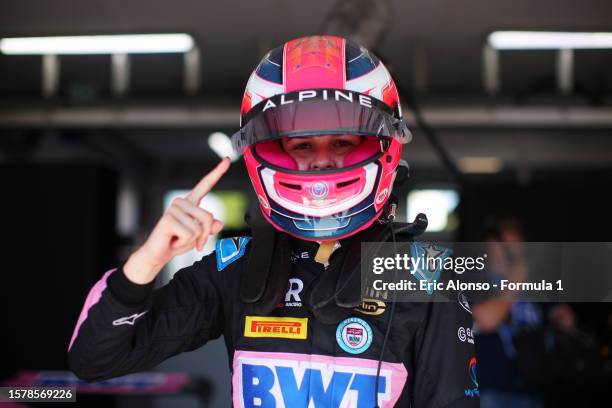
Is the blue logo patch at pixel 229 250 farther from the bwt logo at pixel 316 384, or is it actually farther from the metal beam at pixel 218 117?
the metal beam at pixel 218 117

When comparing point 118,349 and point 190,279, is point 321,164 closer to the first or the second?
point 190,279

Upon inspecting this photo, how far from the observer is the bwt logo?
4.37 feet

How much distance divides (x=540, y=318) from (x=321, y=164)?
3.70 metres

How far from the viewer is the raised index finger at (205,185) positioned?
4.17ft

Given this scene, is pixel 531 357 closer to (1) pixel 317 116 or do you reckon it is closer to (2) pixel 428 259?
(2) pixel 428 259

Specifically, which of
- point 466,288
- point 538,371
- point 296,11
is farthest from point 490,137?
point 466,288

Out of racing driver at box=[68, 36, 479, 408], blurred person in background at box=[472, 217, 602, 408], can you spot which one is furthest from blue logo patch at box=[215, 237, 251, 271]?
blurred person in background at box=[472, 217, 602, 408]

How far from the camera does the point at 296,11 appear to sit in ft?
17.9

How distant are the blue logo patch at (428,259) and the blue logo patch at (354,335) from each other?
6.2 inches

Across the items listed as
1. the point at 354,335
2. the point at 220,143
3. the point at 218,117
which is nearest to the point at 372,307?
the point at 354,335

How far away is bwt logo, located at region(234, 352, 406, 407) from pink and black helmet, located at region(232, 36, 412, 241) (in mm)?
276

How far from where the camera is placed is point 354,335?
1.38 m

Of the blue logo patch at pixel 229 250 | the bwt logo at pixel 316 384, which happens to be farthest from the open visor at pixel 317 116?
the bwt logo at pixel 316 384

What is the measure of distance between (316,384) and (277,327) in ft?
0.48
